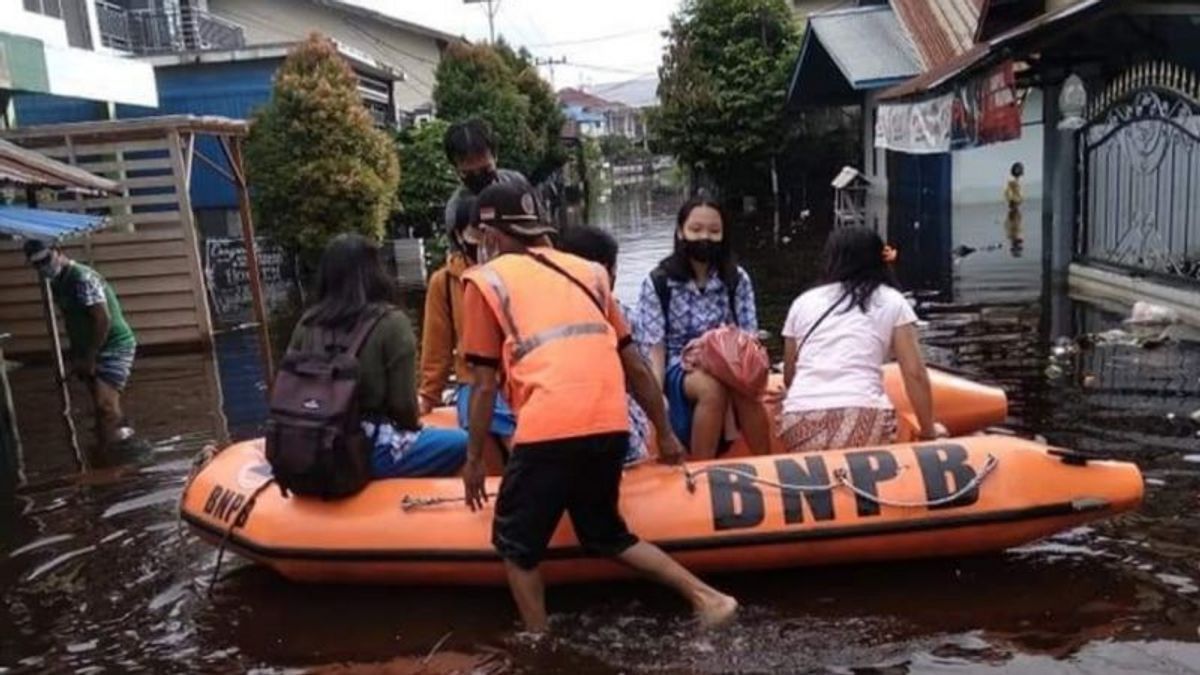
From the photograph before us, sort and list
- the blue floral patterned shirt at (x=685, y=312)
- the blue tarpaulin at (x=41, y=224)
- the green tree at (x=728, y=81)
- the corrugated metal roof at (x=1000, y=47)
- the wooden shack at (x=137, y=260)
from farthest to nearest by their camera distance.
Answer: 1. the green tree at (x=728, y=81)
2. the wooden shack at (x=137, y=260)
3. the corrugated metal roof at (x=1000, y=47)
4. the blue tarpaulin at (x=41, y=224)
5. the blue floral patterned shirt at (x=685, y=312)

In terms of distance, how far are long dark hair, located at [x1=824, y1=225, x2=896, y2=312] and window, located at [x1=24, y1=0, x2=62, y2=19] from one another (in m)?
13.6

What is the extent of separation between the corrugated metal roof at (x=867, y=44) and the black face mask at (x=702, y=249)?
63.4 ft

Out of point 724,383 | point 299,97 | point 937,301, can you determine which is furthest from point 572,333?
point 299,97

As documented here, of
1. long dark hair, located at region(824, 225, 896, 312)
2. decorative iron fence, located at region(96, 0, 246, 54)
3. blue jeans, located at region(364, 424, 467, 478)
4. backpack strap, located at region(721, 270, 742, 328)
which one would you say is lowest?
blue jeans, located at region(364, 424, 467, 478)

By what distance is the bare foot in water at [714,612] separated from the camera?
429 cm

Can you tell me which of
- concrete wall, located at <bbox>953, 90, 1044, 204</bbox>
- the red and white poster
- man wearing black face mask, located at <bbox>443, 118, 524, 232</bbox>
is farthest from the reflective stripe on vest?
concrete wall, located at <bbox>953, 90, 1044, 204</bbox>

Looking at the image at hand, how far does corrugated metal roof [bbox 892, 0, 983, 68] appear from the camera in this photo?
71.6 ft

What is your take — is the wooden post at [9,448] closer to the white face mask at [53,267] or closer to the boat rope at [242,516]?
the white face mask at [53,267]

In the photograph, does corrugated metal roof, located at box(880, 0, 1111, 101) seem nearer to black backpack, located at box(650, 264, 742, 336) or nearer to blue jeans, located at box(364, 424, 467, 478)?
black backpack, located at box(650, 264, 742, 336)

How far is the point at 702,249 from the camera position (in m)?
5.05

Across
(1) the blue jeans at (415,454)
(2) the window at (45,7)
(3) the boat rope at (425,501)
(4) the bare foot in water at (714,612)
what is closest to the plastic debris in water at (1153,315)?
(4) the bare foot in water at (714,612)

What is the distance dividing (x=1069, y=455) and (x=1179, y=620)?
74 centimetres

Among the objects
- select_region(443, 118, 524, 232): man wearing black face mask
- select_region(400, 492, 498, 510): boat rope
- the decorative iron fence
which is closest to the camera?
select_region(400, 492, 498, 510): boat rope

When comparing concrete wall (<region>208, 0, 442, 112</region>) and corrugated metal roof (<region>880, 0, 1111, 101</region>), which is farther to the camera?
concrete wall (<region>208, 0, 442, 112</region>)
